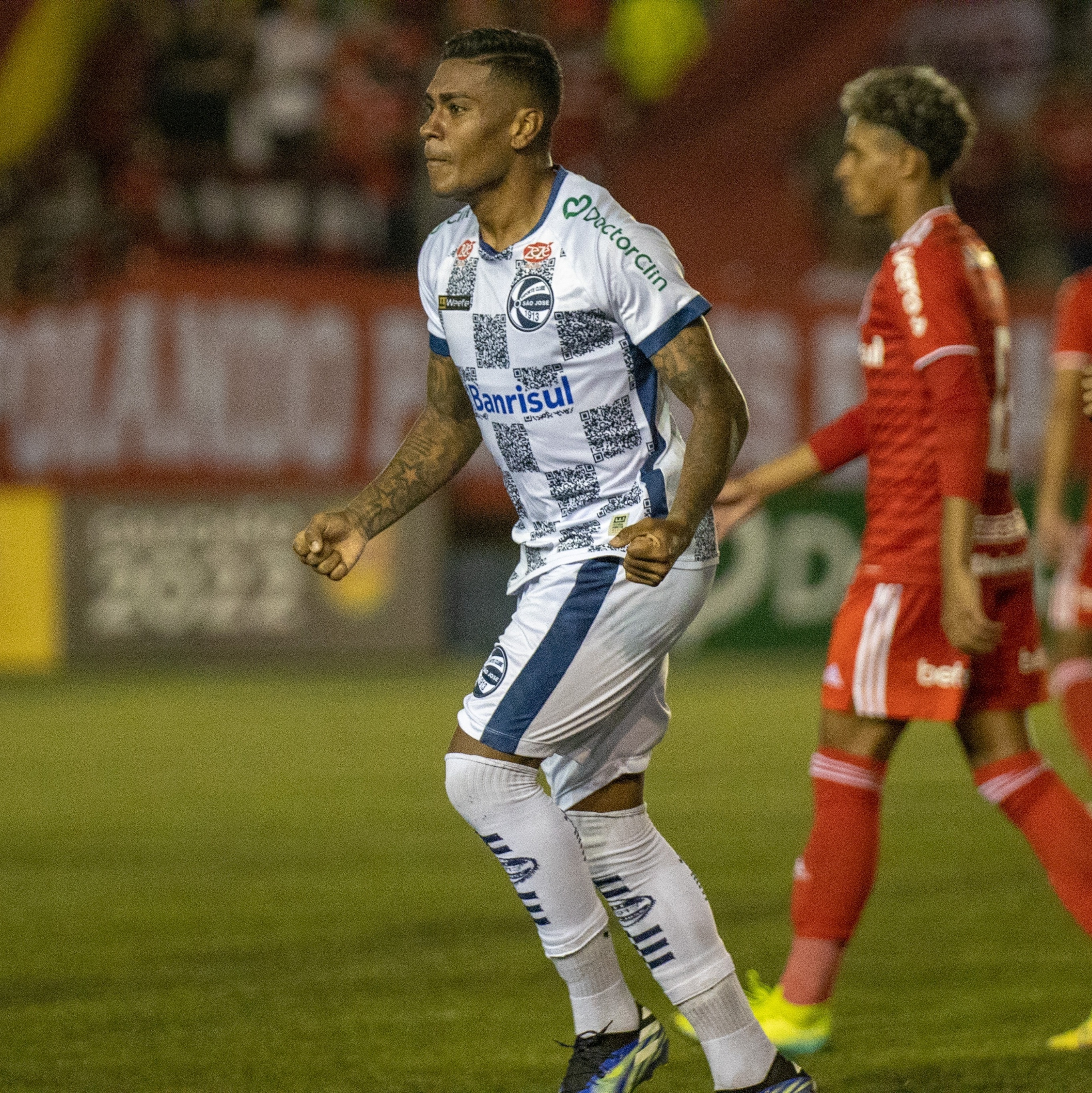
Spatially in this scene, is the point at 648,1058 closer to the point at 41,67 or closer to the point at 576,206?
the point at 576,206

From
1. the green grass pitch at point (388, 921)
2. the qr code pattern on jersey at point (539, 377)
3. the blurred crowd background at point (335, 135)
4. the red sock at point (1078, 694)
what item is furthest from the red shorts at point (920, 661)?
the blurred crowd background at point (335, 135)

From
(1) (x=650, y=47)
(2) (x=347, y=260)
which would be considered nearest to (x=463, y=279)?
(2) (x=347, y=260)

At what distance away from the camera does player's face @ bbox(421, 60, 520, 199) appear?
3.19 meters

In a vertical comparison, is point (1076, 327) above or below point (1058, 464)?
above

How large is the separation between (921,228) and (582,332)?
1.00m

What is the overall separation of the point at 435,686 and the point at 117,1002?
6.66m

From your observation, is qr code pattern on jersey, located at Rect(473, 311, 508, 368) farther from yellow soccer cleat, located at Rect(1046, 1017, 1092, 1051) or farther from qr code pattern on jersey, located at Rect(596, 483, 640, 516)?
yellow soccer cleat, located at Rect(1046, 1017, 1092, 1051)

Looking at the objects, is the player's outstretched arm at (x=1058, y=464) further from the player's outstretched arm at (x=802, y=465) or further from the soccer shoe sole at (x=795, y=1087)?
the soccer shoe sole at (x=795, y=1087)

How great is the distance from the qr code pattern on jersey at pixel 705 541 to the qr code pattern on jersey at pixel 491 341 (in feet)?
1.39

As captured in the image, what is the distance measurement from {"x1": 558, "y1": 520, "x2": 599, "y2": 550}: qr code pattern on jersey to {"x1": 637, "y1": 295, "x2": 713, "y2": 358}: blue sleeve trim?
305 millimetres

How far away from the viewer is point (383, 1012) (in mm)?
4133

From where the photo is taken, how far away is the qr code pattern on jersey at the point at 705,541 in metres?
3.20

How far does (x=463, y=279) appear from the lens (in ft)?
10.8

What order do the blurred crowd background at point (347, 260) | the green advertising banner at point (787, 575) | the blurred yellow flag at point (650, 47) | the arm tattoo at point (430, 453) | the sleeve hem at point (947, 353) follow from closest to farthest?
the arm tattoo at point (430, 453), the sleeve hem at point (947, 353), the blurred crowd background at point (347, 260), the green advertising banner at point (787, 575), the blurred yellow flag at point (650, 47)
